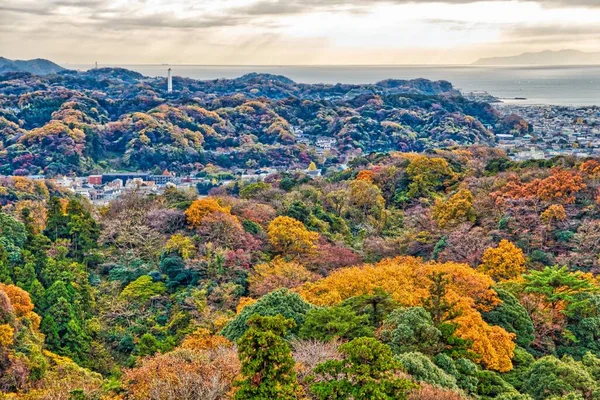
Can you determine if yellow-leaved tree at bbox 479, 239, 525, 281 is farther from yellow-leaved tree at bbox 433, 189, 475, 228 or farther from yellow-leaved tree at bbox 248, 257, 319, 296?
yellow-leaved tree at bbox 248, 257, 319, 296

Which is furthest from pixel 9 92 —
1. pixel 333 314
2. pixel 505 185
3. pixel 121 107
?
pixel 333 314

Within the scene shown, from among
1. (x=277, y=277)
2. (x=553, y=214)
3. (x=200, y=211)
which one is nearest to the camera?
(x=277, y=277)

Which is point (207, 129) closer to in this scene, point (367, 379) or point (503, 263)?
point (503, 263)

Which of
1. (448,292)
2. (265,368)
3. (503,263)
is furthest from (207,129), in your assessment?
(265,368)

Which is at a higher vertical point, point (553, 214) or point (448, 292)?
point (553, 214)

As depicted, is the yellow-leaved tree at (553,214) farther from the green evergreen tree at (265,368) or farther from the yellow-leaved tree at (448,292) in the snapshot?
the green evergreen tree at (265,368)

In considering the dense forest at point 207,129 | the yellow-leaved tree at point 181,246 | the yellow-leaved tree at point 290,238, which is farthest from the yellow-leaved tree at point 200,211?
the dense forest at point 207,129

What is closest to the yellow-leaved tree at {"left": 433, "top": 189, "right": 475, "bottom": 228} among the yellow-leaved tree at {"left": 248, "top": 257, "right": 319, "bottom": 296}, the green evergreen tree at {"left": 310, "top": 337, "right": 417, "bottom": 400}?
the yellow-leaved tree at {"left": 248, "top": 257, "right": 319, "bottom": 296}
